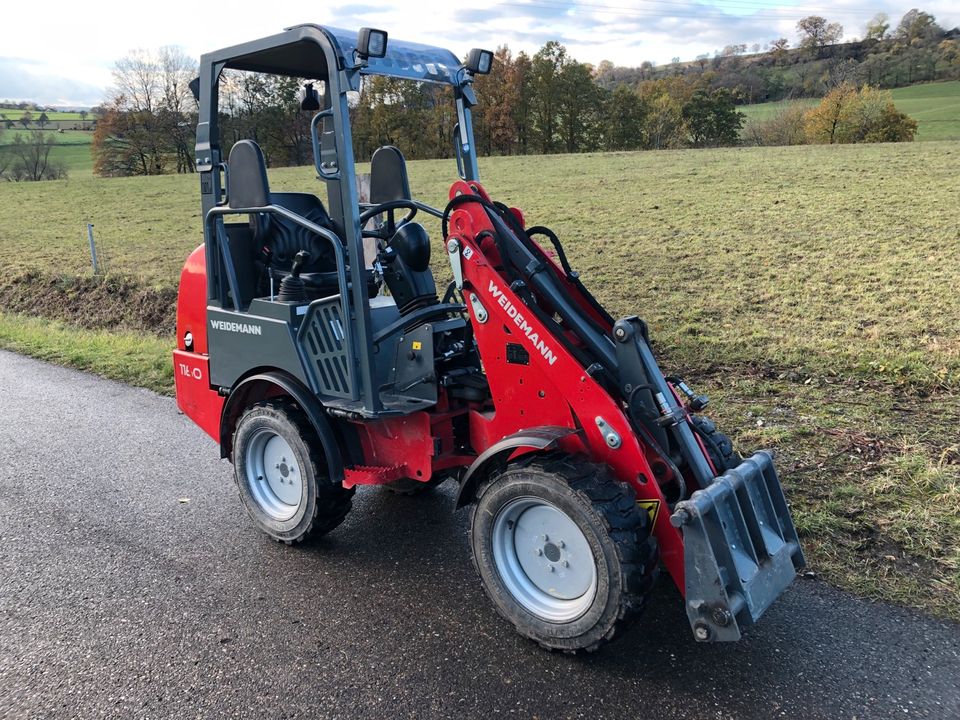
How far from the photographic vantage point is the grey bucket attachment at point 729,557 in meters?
2.75

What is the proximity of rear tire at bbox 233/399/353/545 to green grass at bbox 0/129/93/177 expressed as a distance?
47.2 m

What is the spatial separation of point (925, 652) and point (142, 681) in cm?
313

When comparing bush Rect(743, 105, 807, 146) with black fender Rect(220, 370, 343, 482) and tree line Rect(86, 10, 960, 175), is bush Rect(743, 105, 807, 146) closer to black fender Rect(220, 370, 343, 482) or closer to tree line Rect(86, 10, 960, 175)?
tree line Rect(86, 10, 960, 175)

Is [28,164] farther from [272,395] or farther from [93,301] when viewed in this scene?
[272,395]

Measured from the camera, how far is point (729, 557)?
2.80 meters

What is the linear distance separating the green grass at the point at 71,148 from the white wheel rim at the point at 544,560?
4883 cm

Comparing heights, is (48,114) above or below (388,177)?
above

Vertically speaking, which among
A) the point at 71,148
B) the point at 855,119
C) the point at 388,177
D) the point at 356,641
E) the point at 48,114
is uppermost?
the point at 48,114

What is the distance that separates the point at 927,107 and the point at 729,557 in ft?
192

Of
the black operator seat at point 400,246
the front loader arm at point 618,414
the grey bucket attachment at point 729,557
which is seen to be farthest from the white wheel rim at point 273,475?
the grey bucket attachment at point 729,557

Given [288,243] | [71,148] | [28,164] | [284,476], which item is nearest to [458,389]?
[284,476]

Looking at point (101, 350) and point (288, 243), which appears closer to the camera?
point (288, 243)

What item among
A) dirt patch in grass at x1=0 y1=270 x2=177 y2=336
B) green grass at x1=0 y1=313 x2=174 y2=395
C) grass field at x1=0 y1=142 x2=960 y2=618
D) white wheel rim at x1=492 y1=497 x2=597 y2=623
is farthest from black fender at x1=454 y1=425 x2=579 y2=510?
dirt patch in grass at x1=0 y1=270 x2=177 y2=336

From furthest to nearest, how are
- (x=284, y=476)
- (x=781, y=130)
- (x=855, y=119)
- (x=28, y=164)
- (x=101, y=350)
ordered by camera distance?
(x=781, y=130)
(x=28, y=164)
(x=855, y=119)
(x=101, y=350)
(x=284, y=476)
